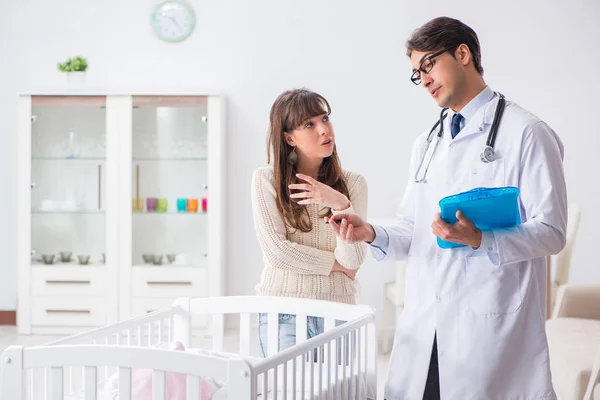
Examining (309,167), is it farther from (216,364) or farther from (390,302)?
(390,302)

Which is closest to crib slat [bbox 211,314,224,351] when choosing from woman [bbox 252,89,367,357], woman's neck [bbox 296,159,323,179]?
woman [bbox 252,89,367,357]

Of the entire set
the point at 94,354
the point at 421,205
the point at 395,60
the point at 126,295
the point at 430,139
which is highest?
the point at 395,60

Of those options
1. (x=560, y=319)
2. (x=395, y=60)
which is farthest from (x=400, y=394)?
(x=395, y=60)

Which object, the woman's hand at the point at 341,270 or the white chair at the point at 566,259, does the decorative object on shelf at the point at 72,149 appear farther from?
the woman's hand at the point at 341,270

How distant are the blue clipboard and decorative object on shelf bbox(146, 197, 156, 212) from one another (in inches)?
144

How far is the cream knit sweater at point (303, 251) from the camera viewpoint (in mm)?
2201

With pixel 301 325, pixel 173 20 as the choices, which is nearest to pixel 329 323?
pixel 301 325

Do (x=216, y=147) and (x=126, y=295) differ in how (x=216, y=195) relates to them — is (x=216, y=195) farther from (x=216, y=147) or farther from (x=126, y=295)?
(x=126, y=295)

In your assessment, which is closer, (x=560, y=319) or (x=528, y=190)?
(x=528, y=190)

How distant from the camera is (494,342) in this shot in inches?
63.4

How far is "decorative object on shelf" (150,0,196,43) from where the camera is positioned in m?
5.14

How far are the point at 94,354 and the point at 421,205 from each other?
78 centimetres

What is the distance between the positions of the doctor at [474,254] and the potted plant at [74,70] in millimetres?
3631

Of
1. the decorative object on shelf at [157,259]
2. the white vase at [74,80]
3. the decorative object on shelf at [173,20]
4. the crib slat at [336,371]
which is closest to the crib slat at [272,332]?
the crib slat at [336,371]
